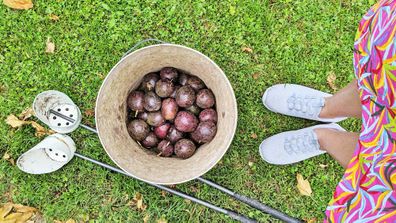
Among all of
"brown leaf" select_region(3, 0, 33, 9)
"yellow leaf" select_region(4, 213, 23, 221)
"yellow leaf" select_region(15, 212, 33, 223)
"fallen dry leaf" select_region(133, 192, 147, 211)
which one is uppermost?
"brown leaf" select_region(3, 0, 33, 9)

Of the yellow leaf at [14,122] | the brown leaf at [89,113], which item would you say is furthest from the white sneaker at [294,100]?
the yellow leaf at [14,122]

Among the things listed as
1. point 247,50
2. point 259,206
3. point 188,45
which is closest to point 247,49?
point 247,50

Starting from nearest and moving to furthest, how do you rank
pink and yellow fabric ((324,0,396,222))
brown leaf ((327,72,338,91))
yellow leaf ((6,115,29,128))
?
pink and yellow fabric ((324,0,396,222)), yellow leaf ((6,115,29,128)), brown leaf ((327,72,338,91))

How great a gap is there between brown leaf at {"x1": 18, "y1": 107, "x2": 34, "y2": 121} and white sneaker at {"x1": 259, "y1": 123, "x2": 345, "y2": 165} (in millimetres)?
1503

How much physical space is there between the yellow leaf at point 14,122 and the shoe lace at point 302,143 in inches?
65.9

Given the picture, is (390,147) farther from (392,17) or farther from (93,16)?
(93,16)

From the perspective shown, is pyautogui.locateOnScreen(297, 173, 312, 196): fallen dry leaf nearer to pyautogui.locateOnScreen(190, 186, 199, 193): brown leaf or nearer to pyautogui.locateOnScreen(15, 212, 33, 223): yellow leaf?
pyautogui.locateOnScreen(190, 186, 199, 193): brown leaf

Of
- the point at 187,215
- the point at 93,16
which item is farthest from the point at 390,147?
the point at 93,16

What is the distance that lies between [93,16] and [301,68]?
1422 millimetres

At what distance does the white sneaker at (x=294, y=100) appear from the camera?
9.00ft

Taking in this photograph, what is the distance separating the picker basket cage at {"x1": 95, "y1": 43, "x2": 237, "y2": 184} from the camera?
232 centimetres

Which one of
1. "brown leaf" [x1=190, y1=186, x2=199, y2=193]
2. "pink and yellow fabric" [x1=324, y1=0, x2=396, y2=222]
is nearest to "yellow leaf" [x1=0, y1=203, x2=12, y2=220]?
"brown leaf" [x1=190, y1=186, x2=199, y2=193]

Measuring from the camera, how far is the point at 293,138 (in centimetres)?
276

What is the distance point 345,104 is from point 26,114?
6.44ft
